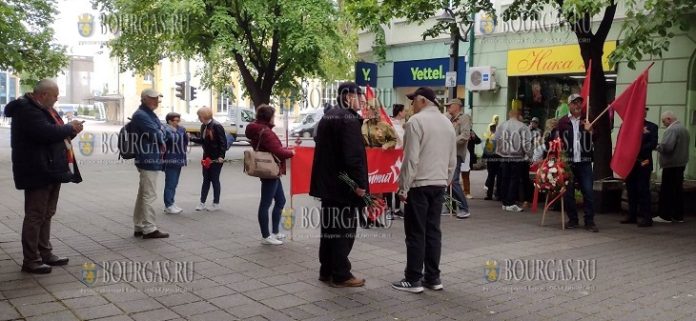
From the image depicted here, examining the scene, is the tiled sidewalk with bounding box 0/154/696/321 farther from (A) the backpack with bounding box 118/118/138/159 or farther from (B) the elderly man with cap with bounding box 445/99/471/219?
(A) the backpack with bounding box 118/118/138/159

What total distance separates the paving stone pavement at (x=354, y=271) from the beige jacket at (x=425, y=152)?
1036 mm

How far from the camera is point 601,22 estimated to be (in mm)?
10961

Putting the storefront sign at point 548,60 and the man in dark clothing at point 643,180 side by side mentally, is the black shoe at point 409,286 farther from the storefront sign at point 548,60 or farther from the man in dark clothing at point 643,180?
the storefront sign at point 548,60

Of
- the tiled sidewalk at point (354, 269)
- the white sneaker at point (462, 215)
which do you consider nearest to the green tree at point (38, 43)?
the tiled sidewalk at point (354, 269)

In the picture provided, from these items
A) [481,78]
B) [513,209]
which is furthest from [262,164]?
[481,78]

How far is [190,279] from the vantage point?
5922 millimetres

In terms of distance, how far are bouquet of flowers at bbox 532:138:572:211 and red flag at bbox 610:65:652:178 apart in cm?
100

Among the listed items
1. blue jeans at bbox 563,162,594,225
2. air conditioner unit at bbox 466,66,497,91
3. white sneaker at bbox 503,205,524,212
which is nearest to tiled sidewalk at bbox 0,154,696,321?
blue jeans at bbox 563,162,594,225

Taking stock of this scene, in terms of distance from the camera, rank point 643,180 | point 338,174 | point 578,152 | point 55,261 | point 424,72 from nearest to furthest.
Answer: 1. point 338,174
2. point 55,261
3. point 578,152
4. point 643,180
5. point 424,72

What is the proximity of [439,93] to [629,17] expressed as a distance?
12964mm

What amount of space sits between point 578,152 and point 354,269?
4282mm

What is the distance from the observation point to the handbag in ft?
23.8

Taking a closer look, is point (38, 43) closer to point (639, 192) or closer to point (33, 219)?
point (33, 219)

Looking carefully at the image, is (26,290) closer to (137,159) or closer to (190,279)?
(190,279)
